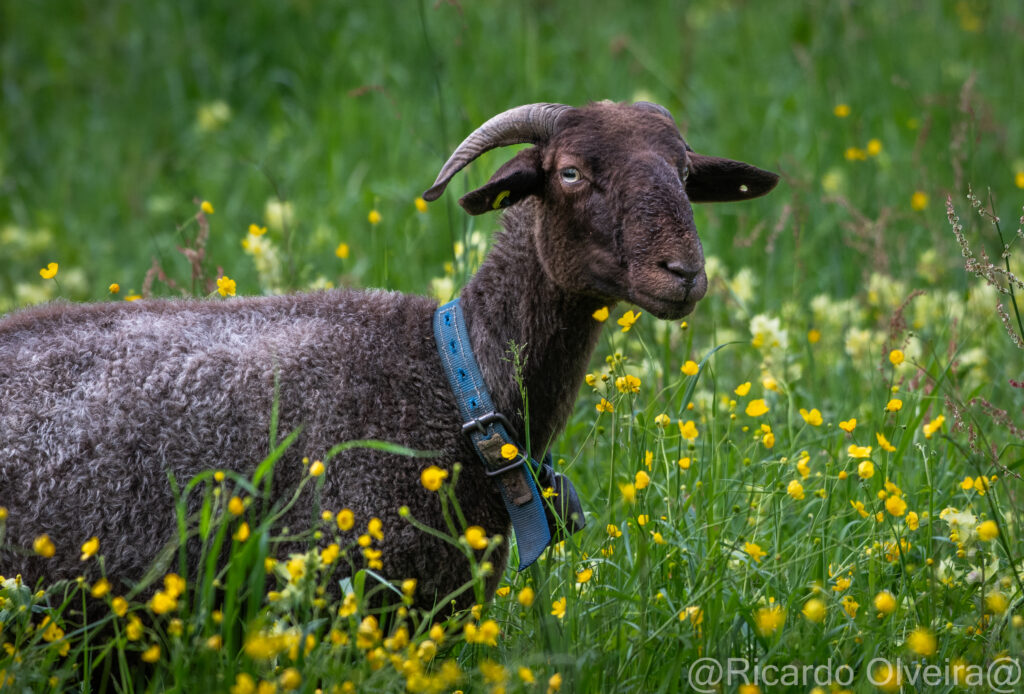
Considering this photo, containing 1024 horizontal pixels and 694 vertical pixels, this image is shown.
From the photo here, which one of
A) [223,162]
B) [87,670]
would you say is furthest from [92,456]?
[223,162]

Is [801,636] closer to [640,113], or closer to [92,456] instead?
[640,113]

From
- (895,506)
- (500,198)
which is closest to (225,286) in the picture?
(500,198)

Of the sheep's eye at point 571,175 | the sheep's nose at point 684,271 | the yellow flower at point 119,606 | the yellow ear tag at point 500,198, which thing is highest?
the sheep's eye at point 571,175

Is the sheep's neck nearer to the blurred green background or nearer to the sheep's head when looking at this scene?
the sheep's head

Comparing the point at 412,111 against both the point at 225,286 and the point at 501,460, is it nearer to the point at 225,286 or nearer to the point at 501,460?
the point at 225,286

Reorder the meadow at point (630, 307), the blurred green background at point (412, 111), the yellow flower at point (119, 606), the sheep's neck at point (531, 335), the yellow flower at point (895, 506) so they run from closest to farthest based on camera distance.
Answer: the yellow flower at point (119, 606) → the meadow at point (630, 307) → the yellow flower at point (895, 506) → the sheep's neck at point (531, 335) → the blurred green background at point (412, 111)

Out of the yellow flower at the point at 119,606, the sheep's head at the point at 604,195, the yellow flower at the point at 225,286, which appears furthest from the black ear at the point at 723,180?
the yellow flower at the point at 119,606

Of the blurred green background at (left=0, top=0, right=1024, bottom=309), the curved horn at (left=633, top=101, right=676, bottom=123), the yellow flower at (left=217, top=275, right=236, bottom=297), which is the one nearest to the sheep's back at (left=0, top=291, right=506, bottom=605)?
the yellow flower at (left=217, top=275, right=236, bottom=297)

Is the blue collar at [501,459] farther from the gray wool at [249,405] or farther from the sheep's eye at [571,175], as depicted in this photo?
the sheep's eye at [571,175]

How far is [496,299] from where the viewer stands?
11.3 feet

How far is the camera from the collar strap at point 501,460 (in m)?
3.14

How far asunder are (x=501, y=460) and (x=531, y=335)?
1.49ft

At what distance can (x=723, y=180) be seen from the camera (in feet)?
12.0

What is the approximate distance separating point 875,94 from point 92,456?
22.7ft
